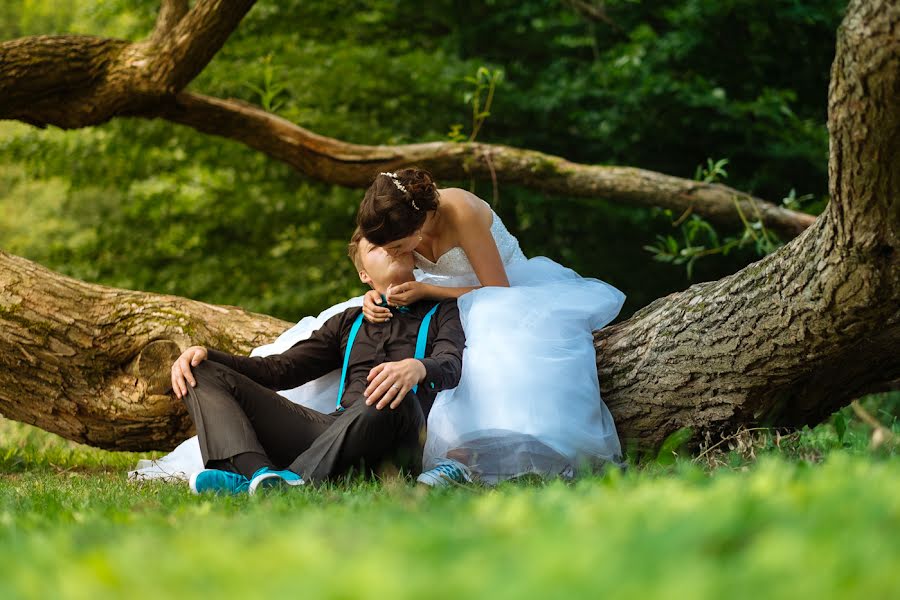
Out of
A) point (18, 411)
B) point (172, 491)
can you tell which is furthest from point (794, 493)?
point (18, 411)

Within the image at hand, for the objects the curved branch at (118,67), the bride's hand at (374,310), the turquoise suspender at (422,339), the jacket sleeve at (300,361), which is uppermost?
the curved branch at (118,67)

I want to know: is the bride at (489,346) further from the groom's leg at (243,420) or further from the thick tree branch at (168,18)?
the thick tree branch at (168,18)

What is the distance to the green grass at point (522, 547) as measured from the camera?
131 centimetres

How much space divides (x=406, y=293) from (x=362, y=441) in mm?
890

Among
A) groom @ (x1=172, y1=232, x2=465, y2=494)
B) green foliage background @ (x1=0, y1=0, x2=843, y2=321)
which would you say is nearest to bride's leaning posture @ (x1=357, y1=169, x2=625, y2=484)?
groom @ (x1=172, y1=232, x2=465, y2=494)

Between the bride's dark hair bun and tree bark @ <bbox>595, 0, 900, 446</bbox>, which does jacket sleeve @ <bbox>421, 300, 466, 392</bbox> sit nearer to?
the bride's dark hair bun

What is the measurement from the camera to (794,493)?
2.02 metres

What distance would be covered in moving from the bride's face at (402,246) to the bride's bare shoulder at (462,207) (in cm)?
37

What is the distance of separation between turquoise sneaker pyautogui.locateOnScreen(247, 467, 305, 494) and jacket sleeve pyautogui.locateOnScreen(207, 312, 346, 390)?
0.79 metres

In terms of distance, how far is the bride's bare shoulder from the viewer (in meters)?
4.97

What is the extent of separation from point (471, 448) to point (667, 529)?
2.60 meters

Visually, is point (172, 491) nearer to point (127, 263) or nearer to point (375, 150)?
point (375, 150)

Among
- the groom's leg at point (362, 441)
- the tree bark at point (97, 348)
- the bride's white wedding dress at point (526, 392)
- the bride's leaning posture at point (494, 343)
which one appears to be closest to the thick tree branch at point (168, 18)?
the tree bark at point (97, 348)

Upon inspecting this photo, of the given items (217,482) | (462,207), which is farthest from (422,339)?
(217,482)
